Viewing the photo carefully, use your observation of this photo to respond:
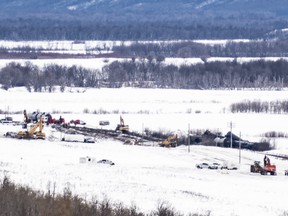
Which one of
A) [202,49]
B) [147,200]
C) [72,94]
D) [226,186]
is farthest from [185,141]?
[202,49]

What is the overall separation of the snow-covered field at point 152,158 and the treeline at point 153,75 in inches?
307

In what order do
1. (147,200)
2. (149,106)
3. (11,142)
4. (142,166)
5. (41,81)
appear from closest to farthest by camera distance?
(147,200) < (142,166) < (11,142) < (149,106) < (41,81)

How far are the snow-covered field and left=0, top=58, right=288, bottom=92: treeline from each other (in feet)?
25.6

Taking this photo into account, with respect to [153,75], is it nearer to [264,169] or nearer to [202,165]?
[202,165]

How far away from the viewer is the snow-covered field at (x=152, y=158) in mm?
23109

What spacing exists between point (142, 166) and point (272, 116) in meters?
20.5

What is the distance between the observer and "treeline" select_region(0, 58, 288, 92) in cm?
7381

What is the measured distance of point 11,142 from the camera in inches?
1496

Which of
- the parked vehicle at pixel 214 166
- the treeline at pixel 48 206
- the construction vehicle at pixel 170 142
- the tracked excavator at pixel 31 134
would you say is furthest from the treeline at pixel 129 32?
the treeline at pixel 48 206

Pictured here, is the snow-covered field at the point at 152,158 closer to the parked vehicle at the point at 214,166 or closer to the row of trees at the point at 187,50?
the parked vehicle at the point at 214,166

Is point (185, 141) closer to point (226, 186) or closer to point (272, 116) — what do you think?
point (272, 116)

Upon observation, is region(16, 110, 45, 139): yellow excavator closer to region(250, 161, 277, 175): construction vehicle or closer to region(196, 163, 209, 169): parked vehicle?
region(196, 163, 209, 169): parked vehicle

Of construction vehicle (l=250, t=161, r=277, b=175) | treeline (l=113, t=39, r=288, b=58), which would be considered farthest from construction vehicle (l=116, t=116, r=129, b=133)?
treeline (l=113, t=39, r=288, b=58)

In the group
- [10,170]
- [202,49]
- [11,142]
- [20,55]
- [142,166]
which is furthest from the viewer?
[202,49]
